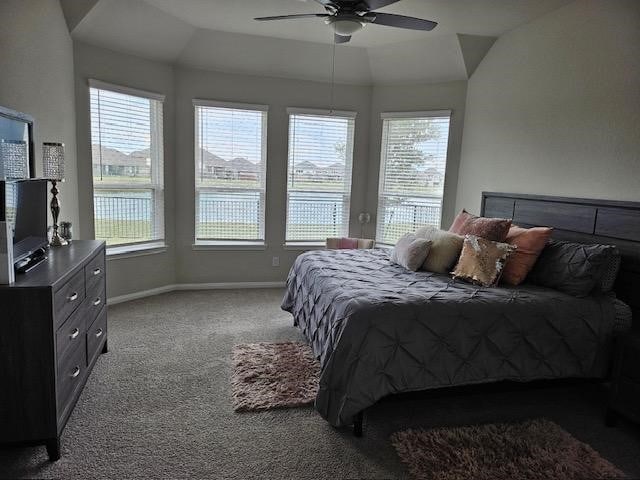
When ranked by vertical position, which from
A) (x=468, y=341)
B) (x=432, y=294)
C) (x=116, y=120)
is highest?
(x=116, y=120)

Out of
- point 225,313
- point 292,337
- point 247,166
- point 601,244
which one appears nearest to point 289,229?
point 247,166

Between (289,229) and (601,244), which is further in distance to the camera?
(289,229)

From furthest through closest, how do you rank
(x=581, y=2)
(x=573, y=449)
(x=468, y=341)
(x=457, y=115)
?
(x=457, y=115) → (x=581, y=2) → (x=468, y=341) → (x=573, y=449)

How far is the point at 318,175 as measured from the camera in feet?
17.1

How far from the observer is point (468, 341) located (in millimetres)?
2396

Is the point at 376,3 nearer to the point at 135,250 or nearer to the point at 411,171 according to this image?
the point at 411,171

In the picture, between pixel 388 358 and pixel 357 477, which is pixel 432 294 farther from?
pixel 357 477

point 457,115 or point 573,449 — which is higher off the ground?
point 457,115

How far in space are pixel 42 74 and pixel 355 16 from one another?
2.36 m

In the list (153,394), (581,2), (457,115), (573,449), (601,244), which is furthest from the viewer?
(457,115)

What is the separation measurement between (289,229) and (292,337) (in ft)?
6.29

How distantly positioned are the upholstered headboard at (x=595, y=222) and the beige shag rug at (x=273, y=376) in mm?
2164

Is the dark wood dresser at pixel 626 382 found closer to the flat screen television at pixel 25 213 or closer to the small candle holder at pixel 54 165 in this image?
the flat screen television at pixel 25 213

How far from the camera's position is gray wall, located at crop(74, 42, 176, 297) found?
12.5 ft
